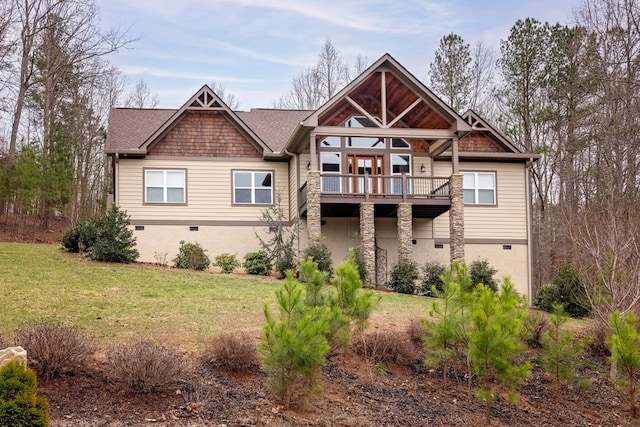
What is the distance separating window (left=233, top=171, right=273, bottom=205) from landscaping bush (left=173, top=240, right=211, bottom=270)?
2.77 meters

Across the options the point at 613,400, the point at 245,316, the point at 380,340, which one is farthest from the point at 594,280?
the point at 245,316

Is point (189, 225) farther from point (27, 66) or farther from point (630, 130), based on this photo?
point (630, 130)

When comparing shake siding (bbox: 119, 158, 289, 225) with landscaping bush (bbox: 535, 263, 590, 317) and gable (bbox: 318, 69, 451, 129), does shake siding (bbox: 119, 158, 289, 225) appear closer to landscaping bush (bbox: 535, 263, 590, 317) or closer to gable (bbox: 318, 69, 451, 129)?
gable (bbox: 318, 69, 451, 129)

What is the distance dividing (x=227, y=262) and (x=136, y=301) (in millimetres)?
8685

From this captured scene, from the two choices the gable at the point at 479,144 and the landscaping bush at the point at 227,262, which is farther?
the gable at the point at 479,144

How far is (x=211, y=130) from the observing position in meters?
25.4

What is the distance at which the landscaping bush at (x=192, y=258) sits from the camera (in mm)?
23031

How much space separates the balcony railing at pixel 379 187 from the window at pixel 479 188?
1.78 metres

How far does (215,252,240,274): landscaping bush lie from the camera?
76.6ft

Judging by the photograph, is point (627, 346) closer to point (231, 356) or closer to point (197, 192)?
point (231, 356)

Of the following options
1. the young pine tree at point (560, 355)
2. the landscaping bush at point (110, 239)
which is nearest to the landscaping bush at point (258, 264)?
the landscaping bush at point (110, 239)

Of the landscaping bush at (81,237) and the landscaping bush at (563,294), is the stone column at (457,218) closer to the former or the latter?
the landscaping bush at (563,294)

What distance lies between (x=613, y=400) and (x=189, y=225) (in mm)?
16125

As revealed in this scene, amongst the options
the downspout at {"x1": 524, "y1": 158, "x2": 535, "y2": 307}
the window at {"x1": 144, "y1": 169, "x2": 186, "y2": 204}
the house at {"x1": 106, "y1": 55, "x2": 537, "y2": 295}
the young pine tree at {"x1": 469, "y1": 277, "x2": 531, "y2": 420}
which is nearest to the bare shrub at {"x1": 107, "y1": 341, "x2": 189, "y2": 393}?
the young pine tree at {"x1": 469, "y1": 277, "x2": 531, "y2": 420}
